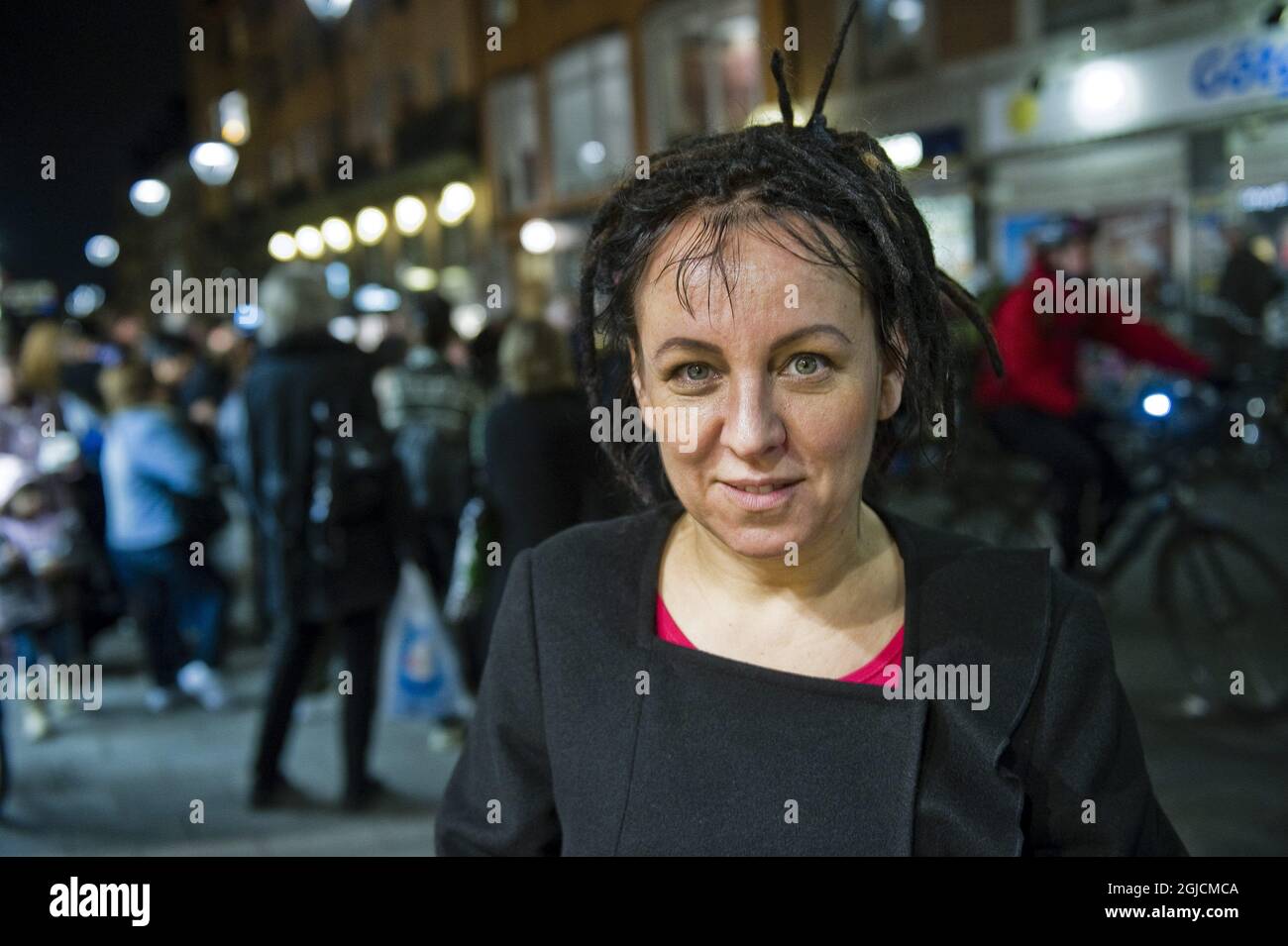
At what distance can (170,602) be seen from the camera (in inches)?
247

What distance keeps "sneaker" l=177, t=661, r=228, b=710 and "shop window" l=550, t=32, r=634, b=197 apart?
12446 millimetres

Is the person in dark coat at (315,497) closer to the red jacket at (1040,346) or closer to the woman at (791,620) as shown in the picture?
the red jacket at (1040,346)

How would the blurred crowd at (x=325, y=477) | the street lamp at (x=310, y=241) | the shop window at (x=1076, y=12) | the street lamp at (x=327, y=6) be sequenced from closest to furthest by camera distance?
the blurred crowd at (x=325, y=477), the street lamp at (x=327, y=6), the shop window at (x=1076, y=12), the street lamp at (x=310, y=241)

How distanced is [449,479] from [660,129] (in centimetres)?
1237

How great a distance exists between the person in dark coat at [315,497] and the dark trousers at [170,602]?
1.74 meters

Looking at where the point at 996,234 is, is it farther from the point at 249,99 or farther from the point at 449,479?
the point at 449,479

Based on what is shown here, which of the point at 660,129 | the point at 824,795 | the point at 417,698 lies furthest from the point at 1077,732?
the point at 660,129

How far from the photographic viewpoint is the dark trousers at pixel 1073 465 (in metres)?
5.55

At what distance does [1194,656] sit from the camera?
493 centimetres

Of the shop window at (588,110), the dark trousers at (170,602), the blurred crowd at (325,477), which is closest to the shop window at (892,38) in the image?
the shop window at (588,110)

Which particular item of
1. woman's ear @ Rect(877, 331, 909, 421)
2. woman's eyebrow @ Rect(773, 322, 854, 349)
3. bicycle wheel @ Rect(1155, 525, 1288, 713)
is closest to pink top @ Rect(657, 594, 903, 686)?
woman's ear @ Rect(877, 331, 909, 421)

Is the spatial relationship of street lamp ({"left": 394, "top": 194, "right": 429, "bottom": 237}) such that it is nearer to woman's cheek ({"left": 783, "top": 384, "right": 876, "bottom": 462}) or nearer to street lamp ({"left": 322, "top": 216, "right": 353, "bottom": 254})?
street lamp ({"left": 322, "top": 216, "right": 353, "bottom": 254})

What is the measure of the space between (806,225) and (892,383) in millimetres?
239

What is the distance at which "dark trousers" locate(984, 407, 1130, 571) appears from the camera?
18.2 ft
